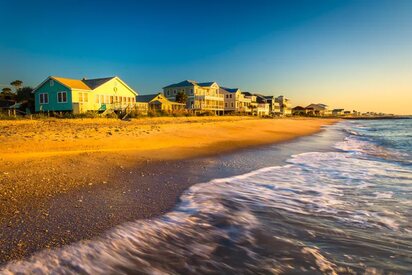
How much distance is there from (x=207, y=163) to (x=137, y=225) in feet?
20.5

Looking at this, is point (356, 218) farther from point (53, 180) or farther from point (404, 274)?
point (53, 180)

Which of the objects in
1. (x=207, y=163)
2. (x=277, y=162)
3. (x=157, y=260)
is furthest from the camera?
(x=277, y=162)

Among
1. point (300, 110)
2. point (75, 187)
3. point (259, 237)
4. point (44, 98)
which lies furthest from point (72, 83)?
point (300, 110)

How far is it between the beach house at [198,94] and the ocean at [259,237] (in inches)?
2164

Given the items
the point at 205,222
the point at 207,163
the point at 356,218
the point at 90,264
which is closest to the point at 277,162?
the point at 207,163

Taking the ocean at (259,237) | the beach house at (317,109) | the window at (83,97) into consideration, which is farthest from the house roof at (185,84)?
the beach house at (317,109)

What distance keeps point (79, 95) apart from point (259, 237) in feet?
117

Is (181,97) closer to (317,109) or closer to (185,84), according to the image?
(185,84)

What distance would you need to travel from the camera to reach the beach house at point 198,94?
64.8 meters

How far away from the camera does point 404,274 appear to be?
3.75 m

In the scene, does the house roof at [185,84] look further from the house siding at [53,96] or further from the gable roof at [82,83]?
the house siding at [53,96]

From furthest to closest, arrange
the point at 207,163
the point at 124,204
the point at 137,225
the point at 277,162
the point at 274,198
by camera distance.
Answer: the point at 277,162 → the point at 207,163 → the point at 274,198 → the point at 124,204 → the point at 137,225

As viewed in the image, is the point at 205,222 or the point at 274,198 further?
the point at 274,198

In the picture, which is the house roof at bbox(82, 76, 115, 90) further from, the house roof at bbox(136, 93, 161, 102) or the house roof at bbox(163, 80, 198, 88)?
the house roof at bbox(163, 80, 198, 88)
